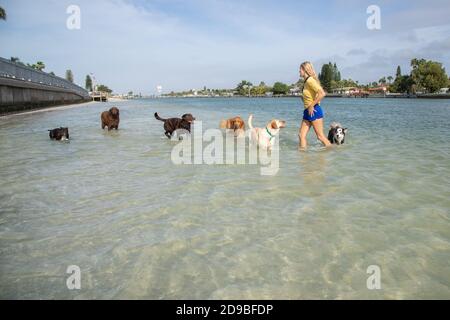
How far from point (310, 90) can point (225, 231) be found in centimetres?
566

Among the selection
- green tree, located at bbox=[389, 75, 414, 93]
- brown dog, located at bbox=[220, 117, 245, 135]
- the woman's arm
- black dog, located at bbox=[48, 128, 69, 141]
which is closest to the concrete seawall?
black dog, located at bbox=[48, 128, 69, 141]

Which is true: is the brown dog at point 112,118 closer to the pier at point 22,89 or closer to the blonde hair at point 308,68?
the blonde hair at point 308,68

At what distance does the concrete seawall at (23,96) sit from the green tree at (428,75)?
4049 inches

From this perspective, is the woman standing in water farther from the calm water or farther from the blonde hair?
the calm water

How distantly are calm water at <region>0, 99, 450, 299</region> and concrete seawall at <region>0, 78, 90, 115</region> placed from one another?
65.1ft

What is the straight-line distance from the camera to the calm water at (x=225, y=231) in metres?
2.46

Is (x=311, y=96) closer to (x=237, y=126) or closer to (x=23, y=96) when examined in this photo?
(x=237, y=126)

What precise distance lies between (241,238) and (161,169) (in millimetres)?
3436

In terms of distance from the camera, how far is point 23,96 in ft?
89.4

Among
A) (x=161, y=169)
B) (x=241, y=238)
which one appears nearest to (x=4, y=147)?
(x=161, y=169)

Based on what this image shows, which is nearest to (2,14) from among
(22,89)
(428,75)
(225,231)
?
(22,89)

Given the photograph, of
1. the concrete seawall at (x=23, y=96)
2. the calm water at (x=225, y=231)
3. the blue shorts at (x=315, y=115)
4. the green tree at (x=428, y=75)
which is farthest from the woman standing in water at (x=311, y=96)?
the green tree at (x=428, y=75)
